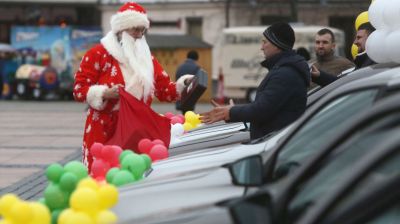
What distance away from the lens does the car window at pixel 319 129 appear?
4145 mm

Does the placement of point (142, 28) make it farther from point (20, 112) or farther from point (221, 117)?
point (20, 112)

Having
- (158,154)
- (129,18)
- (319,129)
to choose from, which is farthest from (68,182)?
(129,18)

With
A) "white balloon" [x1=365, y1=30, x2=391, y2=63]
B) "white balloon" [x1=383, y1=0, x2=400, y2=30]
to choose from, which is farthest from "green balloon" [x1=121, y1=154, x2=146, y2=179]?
"white balloon" [x1=383, y1=0, x2=400, y2=30]

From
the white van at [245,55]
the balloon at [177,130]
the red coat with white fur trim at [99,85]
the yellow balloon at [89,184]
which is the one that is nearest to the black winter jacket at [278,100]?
the red coat with white fur trim at [99,85]

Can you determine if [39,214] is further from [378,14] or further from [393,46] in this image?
[378,14]

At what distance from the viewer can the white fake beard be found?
7.70 metres

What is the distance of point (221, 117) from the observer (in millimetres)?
6195

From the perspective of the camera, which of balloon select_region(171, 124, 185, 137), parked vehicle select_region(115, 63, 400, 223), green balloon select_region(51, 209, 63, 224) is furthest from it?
balloon select_region(171, 124, 185, 137)

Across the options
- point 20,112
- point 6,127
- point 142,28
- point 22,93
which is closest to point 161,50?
point 22,93

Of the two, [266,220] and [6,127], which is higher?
[266,220]

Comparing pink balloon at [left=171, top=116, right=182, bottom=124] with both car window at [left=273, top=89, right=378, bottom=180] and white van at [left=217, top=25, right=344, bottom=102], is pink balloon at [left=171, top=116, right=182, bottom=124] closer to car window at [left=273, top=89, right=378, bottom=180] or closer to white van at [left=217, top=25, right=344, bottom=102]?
car window at [left=273, top=89, right=378, bottom=180]

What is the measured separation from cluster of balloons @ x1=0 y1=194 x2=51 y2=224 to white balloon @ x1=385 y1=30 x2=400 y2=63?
2.10 meters

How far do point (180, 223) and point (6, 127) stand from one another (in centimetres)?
1774

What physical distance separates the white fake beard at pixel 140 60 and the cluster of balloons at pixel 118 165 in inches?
54.8
